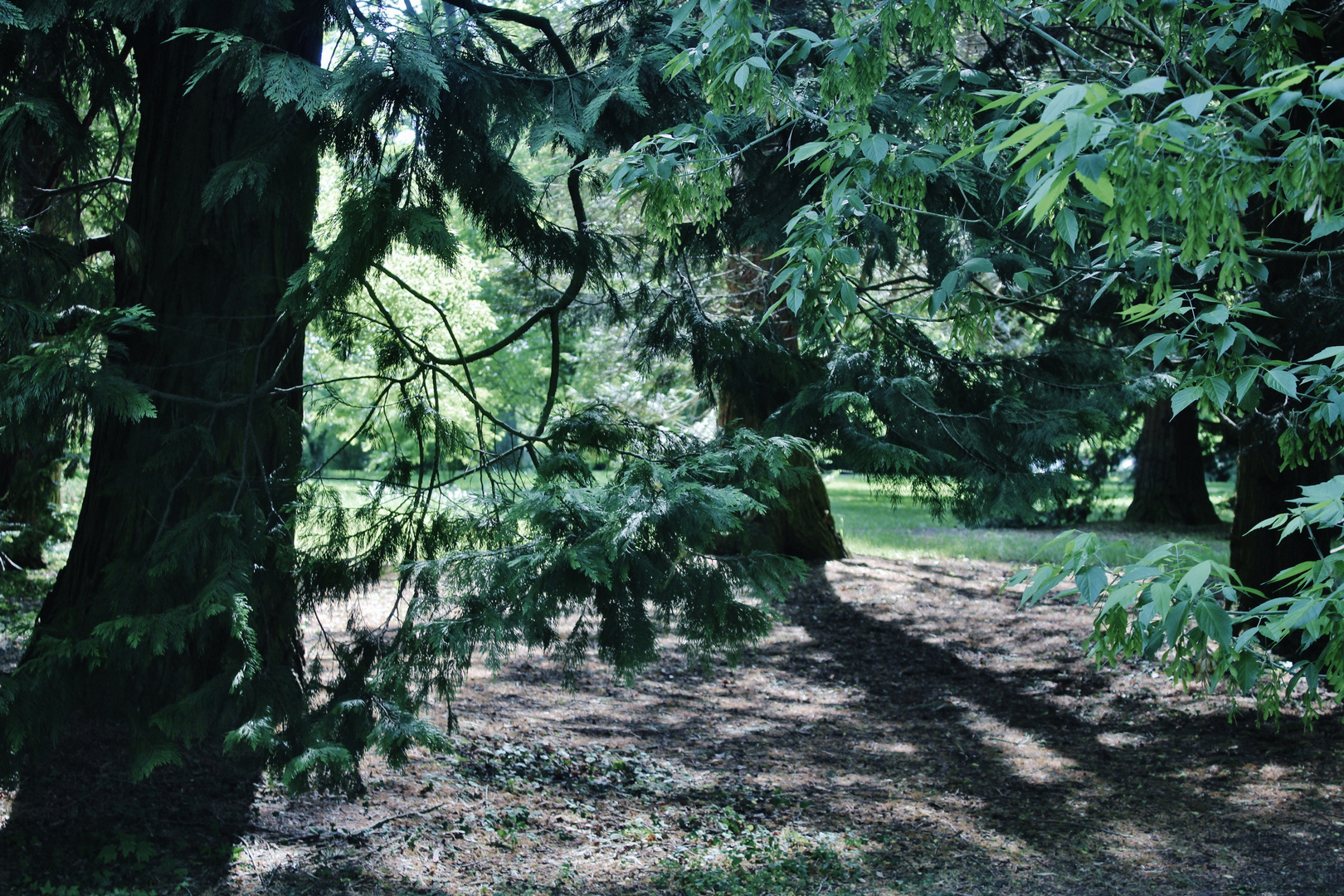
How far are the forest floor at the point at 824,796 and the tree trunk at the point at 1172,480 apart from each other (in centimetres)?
869

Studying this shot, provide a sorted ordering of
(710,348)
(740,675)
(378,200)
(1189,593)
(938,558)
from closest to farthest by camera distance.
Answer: (1189,593)
(378,200)
(710,348)
(740,675)
(938,558)

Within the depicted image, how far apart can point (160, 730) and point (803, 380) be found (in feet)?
11.0

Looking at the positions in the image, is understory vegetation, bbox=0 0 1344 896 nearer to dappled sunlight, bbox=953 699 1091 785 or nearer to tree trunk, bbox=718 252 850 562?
dappled sunlight, bbox=953 699 1091 785

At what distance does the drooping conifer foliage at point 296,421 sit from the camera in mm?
3553

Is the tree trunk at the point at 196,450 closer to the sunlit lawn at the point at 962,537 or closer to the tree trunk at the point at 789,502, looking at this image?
the tree trunk at the point at 789,502

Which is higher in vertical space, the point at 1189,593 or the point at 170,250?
the point at 170,250

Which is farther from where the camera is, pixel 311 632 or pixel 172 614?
pixel 311 632

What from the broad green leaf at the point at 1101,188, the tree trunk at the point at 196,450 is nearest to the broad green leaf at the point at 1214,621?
the broad green leaf at the point at 1101,188

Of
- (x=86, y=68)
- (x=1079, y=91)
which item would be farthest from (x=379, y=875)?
(x=86, y=68)

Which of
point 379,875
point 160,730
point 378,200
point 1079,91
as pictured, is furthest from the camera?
point 379,875

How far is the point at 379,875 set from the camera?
4.57 meters

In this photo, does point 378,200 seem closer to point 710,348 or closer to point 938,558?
point 710,348

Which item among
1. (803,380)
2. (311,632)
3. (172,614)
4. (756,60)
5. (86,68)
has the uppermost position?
(86,68)

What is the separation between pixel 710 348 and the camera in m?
5.54
